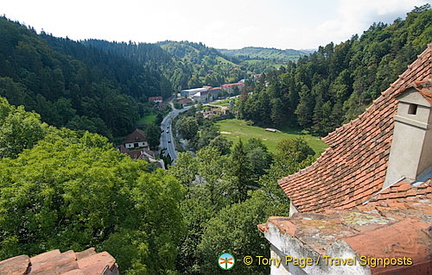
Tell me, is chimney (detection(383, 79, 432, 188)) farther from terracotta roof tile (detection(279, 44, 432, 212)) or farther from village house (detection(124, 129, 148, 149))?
village house (detection(124, 129, 148, 149))

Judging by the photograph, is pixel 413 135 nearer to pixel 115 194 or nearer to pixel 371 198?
pixel 371 198

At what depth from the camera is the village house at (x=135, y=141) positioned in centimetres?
7225

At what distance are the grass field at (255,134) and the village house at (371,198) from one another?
6919 cm

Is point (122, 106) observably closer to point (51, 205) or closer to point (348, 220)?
point (51, 205)

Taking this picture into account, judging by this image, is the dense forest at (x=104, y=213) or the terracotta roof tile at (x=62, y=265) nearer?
the terracotta roof tile at (x=62, y=265)

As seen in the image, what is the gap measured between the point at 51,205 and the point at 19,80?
210 ft

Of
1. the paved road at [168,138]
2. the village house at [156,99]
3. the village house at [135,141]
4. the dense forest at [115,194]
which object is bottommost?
the paved road at [168,138]

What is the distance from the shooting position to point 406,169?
14.4ft

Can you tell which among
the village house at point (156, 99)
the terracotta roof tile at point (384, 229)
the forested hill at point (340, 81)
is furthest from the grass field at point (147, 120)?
the terracotta roof tile at point (384, 229)

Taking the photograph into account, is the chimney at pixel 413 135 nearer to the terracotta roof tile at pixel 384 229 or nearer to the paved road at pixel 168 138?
the terracotta roof tile at pixel 384 229

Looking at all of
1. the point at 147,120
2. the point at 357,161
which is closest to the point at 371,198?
the point at 357,161

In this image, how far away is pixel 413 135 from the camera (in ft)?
13.7

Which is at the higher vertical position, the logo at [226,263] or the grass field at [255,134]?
the logo at [226,263]

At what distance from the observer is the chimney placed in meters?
3.95
